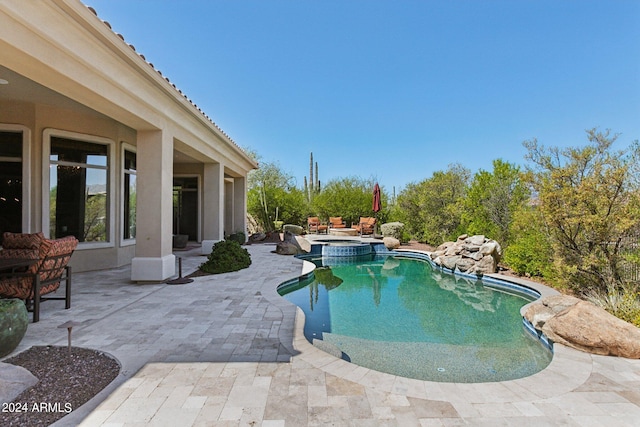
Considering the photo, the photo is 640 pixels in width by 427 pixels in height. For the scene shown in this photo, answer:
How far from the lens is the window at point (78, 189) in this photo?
6629mm

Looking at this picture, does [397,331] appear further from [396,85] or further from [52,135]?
[396,85]

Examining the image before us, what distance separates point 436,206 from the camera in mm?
12852

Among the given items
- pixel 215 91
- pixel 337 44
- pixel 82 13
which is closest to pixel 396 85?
pixel 337 44

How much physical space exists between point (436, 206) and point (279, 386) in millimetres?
11740

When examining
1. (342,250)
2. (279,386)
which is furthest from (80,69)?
(342,250)

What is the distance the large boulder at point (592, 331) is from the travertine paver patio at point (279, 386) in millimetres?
128

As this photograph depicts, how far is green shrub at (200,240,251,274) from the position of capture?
7301 mm

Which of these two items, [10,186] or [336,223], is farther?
[336,223]

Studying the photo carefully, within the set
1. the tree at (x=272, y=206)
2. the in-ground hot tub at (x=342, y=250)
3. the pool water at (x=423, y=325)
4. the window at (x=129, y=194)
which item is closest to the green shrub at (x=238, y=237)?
the in-ground hot tub at (x=342, y=250)

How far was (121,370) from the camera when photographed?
8.71 feet

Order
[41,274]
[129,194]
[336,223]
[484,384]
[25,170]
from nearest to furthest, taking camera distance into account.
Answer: [484,384]
[41,274]
[25,170]
[129,194]
[336,223]

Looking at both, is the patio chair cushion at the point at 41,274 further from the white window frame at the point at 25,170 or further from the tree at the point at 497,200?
the tree at the point at 497,200

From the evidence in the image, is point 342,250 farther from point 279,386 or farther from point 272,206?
point 279,386

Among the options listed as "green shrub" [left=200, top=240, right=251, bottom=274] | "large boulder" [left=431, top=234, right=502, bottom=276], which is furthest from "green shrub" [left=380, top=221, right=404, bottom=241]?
"green shrub" [left=200, top=240, right=251, bottom=274]
